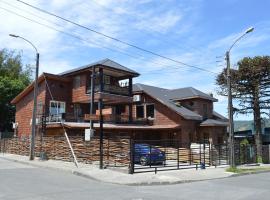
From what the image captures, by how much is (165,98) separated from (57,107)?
1218cm

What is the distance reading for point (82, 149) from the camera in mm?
26547

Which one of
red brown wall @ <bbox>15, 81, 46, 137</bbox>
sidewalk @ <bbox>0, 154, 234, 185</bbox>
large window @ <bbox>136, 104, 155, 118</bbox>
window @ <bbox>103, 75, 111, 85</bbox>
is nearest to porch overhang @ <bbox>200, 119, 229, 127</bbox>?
large window @ <bbox>136, 104, 155, 118</bbox>

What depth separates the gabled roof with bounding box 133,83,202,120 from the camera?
43375 mm

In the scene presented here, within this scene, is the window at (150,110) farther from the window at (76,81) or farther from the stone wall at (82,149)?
the stone wall at (82,149)

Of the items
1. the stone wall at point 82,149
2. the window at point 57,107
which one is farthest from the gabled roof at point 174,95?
the stone wall at point 82,149

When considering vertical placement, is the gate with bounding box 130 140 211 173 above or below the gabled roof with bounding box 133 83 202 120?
below

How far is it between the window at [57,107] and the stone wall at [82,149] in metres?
7.65

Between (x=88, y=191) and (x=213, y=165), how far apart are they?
1586 centimetres

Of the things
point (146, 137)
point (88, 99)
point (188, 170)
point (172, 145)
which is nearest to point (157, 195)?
point (188, 170)

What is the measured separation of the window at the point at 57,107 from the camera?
1658 inches

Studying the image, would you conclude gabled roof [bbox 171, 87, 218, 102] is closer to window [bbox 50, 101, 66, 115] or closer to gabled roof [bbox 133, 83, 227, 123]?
gabled roof [bbox 133, 83, 227, 123]

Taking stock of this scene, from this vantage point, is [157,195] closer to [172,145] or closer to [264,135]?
[172,145]

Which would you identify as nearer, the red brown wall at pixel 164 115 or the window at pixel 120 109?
the red brown wall at pixel 164 115

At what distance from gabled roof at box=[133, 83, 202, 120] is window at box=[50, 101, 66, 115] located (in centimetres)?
858
